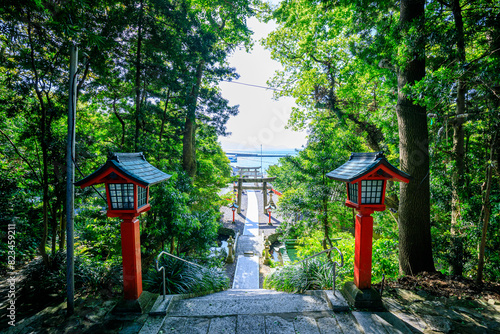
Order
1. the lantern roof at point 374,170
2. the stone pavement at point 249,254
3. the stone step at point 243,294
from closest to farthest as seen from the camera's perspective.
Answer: the lantern roof at point 374,170, the stone step at point 243,294, the stone pavement at point 249,254

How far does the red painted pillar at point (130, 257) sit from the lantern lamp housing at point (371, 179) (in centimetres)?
342

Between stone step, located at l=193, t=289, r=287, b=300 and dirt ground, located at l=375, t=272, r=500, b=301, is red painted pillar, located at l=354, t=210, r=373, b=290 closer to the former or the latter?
dirt ground, located at l=375, t=272, r=500, b=301

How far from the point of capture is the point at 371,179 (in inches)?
129

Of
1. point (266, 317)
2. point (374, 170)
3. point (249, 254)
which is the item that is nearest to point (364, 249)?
point (374, 170)

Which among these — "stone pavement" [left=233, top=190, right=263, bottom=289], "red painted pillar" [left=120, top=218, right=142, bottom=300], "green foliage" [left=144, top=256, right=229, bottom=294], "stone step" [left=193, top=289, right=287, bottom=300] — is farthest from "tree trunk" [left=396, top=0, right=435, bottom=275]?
"stone pavement" [left=233, top=190, right=263, bottom=289]

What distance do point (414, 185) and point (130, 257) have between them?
5556 mm

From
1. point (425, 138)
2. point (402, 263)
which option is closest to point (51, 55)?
point (425, 138)

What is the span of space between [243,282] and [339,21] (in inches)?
439

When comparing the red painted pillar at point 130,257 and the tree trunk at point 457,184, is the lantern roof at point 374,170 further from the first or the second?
the red painted pillar at point 130,257

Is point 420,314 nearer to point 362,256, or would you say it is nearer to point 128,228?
point 362,256

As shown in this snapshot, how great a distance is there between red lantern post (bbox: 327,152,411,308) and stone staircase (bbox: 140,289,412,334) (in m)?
0.24

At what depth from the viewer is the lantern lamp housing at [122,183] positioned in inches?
117

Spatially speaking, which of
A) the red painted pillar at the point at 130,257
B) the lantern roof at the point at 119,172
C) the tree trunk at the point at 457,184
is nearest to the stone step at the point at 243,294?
the red painted pillar at the point at 130,257

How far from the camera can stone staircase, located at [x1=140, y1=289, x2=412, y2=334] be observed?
292cm
